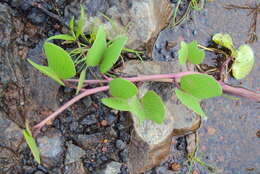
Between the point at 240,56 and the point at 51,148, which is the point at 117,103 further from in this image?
the point at 240,56

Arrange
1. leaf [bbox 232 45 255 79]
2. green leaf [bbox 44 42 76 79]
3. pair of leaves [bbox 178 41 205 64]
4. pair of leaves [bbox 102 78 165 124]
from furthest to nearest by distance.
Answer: leaf [bbox 232 45 255 79] < pair of leaves [bbox 178 41 205 64] < pair of leaves [bbox 102 78 165 124] < green leaf [bbox 44 42 76 79]

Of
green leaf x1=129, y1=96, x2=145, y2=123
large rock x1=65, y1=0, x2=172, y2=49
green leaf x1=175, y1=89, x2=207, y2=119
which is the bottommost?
green leaf x1=129, y1=96, x2=145, y2=123

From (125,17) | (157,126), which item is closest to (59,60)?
(125,17)

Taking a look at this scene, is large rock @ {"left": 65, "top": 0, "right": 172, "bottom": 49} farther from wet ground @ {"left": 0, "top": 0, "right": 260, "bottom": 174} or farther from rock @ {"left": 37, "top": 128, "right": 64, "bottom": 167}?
rock @ {"left": 37, "top": 128, "right": 64, "bottom": 167}

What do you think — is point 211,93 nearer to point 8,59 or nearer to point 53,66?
point 53,66

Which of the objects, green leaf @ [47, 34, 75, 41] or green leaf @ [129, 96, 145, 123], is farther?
green leaf @ [47, 34, 75, 41]

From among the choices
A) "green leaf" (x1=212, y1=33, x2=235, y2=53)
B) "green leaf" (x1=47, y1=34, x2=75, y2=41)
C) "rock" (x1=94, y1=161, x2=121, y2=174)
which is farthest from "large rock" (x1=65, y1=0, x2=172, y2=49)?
"rock" (x1=94, y1=161, x2=121, y2=174)
